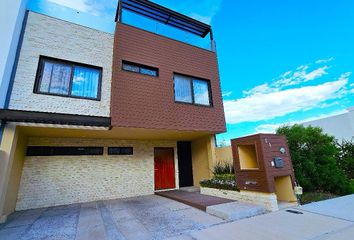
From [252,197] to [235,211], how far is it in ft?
3.94

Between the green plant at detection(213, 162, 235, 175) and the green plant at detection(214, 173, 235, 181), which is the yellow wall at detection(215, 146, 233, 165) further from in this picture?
the green plant at detection(214, 173, 235, 181)

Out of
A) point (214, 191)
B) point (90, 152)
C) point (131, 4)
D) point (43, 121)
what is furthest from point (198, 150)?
point (131, 4)

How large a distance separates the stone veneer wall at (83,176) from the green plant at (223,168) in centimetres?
320

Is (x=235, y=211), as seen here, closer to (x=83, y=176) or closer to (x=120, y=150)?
(x=120, y=150)

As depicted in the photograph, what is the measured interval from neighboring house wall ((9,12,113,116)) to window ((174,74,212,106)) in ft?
9.45

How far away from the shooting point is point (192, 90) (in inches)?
319

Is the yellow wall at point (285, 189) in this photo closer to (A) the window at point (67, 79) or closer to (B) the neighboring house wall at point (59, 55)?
(B) the neighboring house wall at point (59, 55)

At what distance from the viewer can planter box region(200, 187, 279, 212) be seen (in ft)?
15.5

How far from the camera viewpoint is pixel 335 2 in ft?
25.8

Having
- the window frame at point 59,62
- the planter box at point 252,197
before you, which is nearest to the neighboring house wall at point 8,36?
the window frame at point 59,62

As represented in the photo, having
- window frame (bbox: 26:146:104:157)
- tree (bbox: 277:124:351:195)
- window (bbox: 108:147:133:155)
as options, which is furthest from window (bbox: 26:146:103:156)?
tree (bbox: 277:124:351:195)

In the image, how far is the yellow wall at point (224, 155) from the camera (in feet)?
25.0

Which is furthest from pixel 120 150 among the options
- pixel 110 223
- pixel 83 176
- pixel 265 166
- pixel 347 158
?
pixel 347 158

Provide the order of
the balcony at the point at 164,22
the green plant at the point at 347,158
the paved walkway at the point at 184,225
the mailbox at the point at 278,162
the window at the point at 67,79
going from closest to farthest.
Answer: the paved walkway at the point at 184,225, the mailbox at the point at 278,162, the window at the point at 67,79, the balcony at the point at 164,22, the green plant at the point at 347,158
